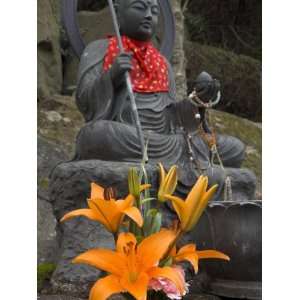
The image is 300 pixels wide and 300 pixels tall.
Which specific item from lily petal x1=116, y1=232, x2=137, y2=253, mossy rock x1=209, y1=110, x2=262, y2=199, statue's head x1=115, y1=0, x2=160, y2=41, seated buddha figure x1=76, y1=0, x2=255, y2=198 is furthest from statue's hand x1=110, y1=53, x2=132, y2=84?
mossy rock x1=209, y1=110, x2=262, y2=199

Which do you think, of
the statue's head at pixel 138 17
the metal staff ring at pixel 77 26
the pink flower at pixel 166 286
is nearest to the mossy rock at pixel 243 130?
the metal staff ring at pixel 77 26

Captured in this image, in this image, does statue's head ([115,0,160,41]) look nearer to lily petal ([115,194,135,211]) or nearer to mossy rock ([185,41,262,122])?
lily petal ([115,194,135,211])

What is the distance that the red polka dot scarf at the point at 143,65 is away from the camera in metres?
3.23

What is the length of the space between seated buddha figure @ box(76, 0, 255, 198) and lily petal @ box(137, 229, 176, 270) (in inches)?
65.3

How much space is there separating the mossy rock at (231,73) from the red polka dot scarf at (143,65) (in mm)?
4221

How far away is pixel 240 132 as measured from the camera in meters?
5.90

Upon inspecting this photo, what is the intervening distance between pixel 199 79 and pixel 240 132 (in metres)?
3.06

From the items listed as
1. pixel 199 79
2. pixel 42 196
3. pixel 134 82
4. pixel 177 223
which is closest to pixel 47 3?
pixel 42 196

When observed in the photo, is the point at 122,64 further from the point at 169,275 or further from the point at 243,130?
the point at 243,130

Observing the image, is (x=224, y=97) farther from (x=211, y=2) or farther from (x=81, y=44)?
(x=81, y=44)

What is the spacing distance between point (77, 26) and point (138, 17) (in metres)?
0.33

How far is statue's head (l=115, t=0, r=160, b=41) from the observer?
3.28 metres

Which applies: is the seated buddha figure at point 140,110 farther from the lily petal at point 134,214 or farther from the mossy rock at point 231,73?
the mossy rock at point 231,73

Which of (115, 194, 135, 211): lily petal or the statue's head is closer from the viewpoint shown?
(115, 194, 135, 211): lily petal
